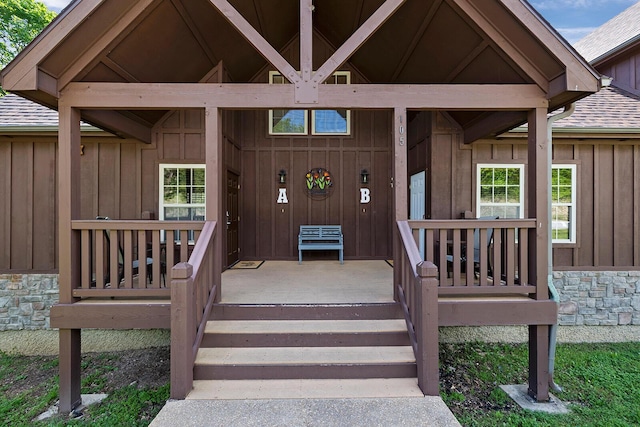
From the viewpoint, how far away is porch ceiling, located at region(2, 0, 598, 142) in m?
3.10

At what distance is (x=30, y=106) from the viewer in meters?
5.61

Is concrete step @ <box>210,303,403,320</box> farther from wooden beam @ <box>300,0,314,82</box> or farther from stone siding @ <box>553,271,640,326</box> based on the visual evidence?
stone siding @ <box>553,271,640,326</box>

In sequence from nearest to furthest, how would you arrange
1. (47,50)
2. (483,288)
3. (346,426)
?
1. (346,426)
2. (47,50)
3. (483,288)

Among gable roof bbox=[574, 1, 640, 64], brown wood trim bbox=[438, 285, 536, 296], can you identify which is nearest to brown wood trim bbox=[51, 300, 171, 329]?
brown wood trim bbox=[438, 285, 536, 296]

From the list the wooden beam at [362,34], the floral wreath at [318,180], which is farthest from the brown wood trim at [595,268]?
the wooden beam at [362,34]

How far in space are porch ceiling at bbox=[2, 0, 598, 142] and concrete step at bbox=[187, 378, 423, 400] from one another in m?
3.02

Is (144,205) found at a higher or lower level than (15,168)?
lower

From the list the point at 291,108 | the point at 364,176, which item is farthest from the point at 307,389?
the point at 364,176

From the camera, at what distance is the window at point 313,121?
701 centimetres

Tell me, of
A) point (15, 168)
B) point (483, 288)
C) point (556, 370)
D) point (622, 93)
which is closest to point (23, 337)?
point (15, 168)

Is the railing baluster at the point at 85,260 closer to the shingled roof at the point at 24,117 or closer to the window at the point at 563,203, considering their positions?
the shingled roof at the point at 24,117

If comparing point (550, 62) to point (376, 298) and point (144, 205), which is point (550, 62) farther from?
point (144, 205)

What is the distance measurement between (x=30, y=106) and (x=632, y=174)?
9834 mm

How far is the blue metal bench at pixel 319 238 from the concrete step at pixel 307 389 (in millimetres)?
3525
